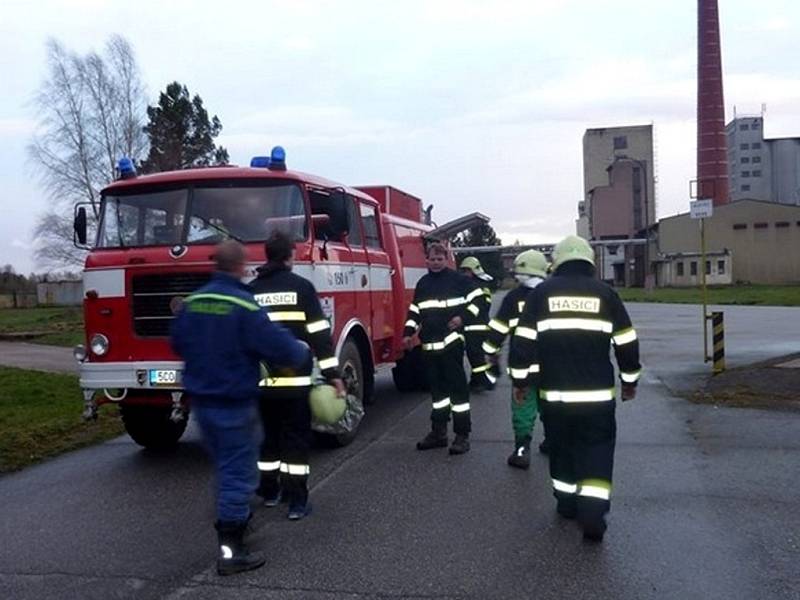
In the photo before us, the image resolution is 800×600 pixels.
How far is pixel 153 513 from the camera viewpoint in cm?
675

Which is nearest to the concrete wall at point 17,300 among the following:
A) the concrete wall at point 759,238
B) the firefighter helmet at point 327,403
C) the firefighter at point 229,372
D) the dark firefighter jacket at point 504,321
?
the concrete wall at point 759,238

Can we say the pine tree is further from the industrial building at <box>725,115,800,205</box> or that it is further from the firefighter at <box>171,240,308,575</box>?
the industrial building at <box>725,115,800,205</box>

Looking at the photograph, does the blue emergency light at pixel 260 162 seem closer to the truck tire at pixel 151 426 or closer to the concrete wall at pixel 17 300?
the truck tire at pixel 151 426

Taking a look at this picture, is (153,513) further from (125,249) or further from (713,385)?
(713,385)

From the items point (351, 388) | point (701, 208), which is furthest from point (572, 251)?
point (701, 208)

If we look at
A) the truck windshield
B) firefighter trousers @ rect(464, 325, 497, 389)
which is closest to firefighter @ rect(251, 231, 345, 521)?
the truck windshield

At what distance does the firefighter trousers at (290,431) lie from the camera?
6.36 m

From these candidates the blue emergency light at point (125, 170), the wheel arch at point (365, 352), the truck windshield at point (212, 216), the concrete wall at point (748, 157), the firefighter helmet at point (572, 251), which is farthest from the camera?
the concrete wall at point (748, 157)

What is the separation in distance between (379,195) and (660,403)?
4432 millimetres

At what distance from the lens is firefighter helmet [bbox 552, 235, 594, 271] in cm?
608

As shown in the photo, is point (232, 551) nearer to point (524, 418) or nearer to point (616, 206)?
point (524, 418)

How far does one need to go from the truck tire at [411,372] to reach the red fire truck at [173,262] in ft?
11.9

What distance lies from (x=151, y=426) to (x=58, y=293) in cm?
5260

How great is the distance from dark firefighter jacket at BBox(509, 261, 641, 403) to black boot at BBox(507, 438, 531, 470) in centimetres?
188
